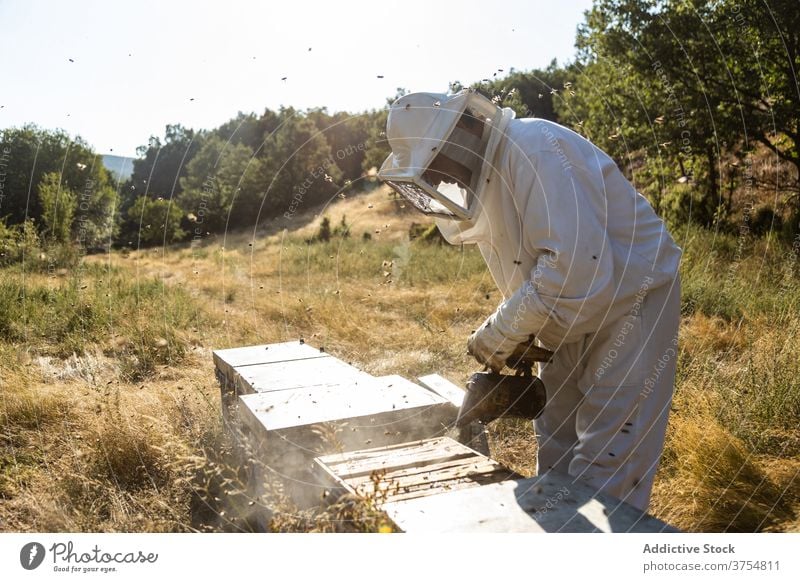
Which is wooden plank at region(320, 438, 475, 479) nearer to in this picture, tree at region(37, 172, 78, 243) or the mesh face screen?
the mesh face screen

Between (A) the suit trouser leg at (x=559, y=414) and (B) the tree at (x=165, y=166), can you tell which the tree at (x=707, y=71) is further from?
(B) the tree at (x=165, y=166)

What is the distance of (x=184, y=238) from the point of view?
28391 millimetres

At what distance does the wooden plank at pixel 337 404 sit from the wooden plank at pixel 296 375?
16 cm

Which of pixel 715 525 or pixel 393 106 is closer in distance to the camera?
pixel 393 106

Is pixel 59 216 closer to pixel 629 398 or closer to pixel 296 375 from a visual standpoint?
pixel 296 375

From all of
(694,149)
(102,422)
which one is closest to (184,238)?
(694,149)

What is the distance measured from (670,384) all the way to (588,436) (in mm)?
433

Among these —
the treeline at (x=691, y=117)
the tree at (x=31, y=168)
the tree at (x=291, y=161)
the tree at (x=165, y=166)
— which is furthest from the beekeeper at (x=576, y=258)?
the tree at (x=165, y=166)

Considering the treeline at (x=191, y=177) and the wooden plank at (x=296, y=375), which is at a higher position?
the treeline at (x=191, y=177)

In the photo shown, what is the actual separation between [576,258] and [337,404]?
1.56 metres

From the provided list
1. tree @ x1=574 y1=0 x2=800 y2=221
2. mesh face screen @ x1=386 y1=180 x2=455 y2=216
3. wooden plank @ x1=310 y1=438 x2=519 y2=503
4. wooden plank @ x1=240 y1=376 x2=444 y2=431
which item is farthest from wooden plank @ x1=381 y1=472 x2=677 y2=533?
tree @ x1=574 y1=0 x2=800 y2=221

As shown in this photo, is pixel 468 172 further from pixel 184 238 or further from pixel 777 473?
pixel 184 238

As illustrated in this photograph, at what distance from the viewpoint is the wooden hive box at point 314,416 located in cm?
334

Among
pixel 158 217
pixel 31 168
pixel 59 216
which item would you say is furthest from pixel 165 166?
pixel 59 216
